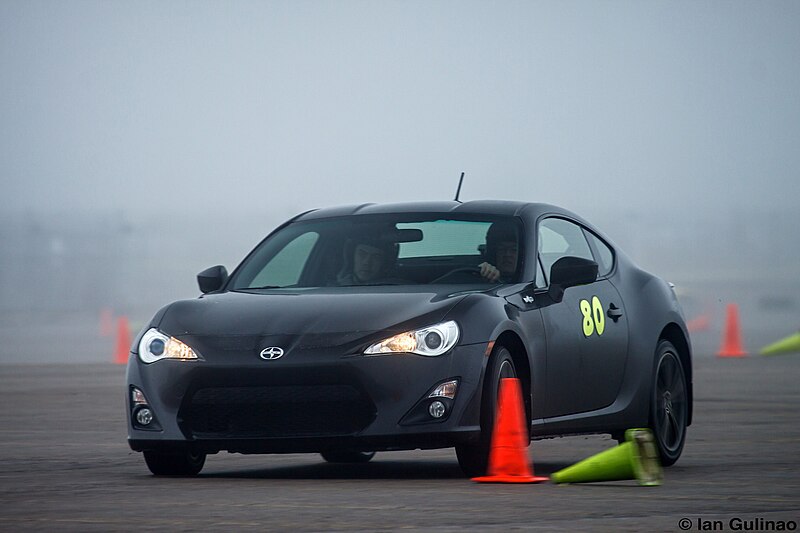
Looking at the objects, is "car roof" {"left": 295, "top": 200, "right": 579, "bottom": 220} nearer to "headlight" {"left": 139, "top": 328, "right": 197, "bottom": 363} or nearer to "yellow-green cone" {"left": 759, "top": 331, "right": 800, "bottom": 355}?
"headlight" {"left": 139, "top": 328, "right": 197, "bottom": 363}

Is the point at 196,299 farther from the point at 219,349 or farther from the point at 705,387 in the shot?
the point at 705,387

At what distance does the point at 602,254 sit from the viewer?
1188cm

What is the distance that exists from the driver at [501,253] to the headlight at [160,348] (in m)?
1.87

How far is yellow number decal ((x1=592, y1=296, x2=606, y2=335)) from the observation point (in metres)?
11.1

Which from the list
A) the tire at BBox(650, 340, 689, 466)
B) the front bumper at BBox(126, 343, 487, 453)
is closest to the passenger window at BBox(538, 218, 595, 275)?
the tire at BBox(650, 340, 689, 466)

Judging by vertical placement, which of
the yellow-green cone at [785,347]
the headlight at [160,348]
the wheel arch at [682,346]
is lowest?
the yellow-green cone at [785,347]

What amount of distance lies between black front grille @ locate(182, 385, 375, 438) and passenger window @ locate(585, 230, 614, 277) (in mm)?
2692

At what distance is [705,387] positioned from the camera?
21812 mm

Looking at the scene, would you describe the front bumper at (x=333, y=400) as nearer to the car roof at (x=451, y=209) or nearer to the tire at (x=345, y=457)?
the car roof at (x=451, y=209)

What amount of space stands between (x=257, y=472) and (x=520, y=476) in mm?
1988

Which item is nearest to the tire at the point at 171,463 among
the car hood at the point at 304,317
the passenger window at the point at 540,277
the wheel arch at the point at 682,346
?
the car hood at the point at 304,317

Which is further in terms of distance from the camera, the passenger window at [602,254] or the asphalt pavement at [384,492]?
the passenger window at [602,254]

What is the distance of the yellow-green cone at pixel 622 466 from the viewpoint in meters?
9.43

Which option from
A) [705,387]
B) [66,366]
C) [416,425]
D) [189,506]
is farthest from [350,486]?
[66,366]
